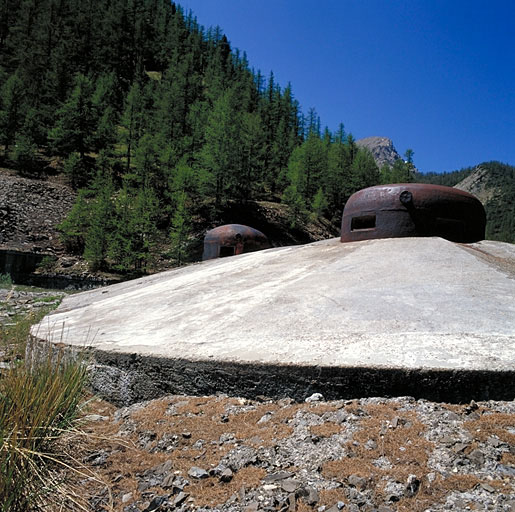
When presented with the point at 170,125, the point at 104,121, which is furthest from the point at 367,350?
the point at 170,125

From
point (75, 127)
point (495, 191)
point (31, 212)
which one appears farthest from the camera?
point (495, 191)

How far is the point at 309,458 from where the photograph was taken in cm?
227

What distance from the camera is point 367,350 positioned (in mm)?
3053

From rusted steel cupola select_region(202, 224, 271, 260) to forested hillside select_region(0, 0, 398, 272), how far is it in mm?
13223

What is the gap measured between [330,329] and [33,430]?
2394 millimetres

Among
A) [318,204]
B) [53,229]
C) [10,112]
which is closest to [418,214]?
[53,229]

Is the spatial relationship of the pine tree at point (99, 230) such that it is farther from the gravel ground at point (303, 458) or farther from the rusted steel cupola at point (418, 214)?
the gravel ground at point (303, 458)

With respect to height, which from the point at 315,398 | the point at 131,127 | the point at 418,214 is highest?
the point at 131,127

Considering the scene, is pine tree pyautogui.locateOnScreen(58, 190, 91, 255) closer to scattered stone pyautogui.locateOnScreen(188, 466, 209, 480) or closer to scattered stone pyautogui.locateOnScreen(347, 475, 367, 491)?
scattered stone pyautogui.locateOnScreen(188, 466, 209, 480)

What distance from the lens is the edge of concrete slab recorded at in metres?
2.62

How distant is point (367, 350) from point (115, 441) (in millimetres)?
2020

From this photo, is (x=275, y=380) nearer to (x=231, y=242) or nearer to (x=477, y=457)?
(x=477, y=457)

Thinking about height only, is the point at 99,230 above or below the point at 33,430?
above

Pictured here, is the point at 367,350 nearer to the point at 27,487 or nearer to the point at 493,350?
the point at 493,350
